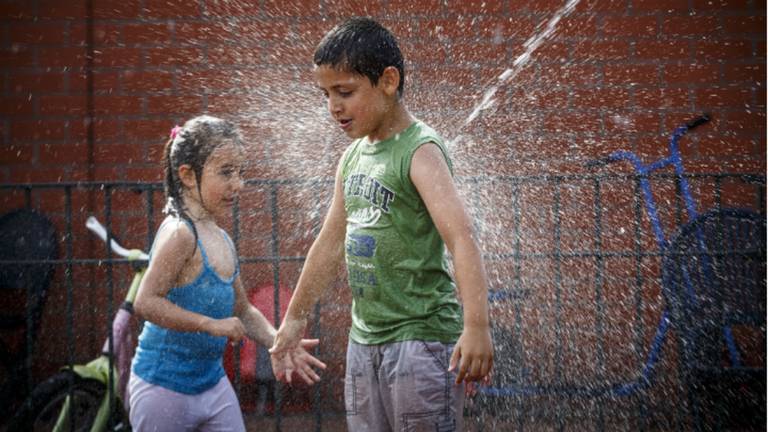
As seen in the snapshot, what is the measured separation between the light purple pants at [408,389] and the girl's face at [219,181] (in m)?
0.84

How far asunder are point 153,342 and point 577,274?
2.51 m

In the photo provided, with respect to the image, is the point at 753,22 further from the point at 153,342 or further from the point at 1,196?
the point at 1,196

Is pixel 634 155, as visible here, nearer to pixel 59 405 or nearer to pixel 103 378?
pixel 103 378

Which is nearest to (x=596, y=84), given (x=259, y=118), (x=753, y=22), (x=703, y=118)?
(x=703, y=118)

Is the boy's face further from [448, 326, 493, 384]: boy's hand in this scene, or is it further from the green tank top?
[448, 326, 493, 384]: boy's hand

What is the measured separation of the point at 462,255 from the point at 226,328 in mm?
835

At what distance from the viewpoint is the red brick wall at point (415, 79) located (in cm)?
459

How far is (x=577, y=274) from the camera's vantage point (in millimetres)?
4246

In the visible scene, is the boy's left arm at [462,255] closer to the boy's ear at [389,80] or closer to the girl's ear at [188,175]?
the boy's ear at [389,80]

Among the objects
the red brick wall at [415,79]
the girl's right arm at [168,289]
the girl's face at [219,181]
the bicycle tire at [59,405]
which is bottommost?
the bicycle tire at [59,405]

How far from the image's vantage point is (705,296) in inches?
162

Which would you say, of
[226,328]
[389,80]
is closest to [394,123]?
[389,80]

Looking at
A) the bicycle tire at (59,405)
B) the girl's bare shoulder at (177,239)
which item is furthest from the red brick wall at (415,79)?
the girl's bare shoulder at (177,239)

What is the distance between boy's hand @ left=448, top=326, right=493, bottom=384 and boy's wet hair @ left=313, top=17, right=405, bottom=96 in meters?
0.76
